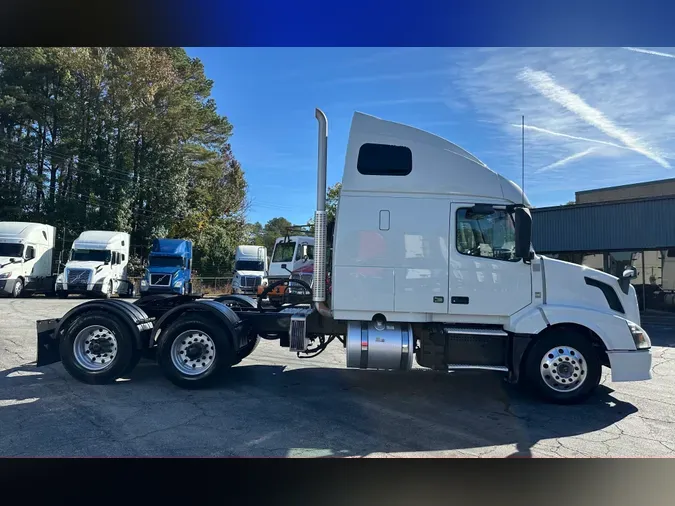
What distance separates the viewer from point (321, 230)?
5.91 meters

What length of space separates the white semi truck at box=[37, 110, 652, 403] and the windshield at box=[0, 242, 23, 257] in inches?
769

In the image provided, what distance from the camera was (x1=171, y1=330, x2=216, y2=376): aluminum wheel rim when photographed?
616cm

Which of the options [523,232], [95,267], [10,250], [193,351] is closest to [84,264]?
[95,267]

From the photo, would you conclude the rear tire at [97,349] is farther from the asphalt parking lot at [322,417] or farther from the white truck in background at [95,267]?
the white truck in background at [95,267]

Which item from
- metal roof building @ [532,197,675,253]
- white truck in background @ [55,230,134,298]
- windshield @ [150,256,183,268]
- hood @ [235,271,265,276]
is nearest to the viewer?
metal roof building @ [532,197,675,253]

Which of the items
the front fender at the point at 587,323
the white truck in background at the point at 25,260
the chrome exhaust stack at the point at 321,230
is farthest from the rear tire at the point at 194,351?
the white truck in background at the point at 25,260

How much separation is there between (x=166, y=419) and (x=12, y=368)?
3904mm

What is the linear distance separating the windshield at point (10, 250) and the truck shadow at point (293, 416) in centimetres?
1564

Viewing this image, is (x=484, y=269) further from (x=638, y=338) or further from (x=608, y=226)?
(x=608, y=226)

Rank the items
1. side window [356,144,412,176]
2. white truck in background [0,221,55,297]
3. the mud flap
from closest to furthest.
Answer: side window [356,144,412,176], the mud flap, white truck in background [0,221,55,297]

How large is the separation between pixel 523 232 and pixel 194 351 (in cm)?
470

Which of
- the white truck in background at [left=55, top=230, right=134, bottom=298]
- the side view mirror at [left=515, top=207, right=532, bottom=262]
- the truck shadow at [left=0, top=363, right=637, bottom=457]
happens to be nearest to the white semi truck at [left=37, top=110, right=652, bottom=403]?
→ the side view mirror at [left=515, top=207, right=532, bottom=262]

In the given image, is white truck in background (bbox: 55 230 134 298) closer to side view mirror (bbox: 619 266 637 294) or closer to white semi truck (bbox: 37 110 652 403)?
white semi truck (bbox: 37 110 652 403)

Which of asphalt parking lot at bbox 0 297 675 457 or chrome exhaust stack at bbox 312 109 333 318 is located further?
chrome exhaust stack at bbox 312 109 333 318
